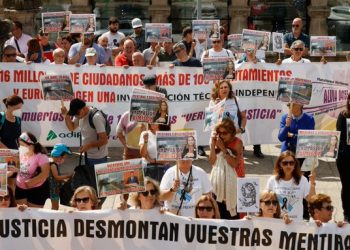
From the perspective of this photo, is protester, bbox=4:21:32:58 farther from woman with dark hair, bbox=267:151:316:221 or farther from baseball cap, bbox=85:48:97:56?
woman with dark hair, bbox=267:151:316:221

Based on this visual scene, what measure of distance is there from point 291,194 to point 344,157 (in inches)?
65.7

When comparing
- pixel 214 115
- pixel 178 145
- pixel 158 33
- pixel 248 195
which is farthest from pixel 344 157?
pixel 158 33

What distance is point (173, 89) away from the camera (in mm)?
16984

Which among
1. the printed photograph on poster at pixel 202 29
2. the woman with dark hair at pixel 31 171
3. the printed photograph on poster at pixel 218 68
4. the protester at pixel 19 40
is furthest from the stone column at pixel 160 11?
the woman with dark hair at pixel 31 171

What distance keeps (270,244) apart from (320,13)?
12.9 metres

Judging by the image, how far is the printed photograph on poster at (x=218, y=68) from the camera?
53.0 feet

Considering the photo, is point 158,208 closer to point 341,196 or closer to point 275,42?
point 341,196

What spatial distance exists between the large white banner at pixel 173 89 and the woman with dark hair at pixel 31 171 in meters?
3.65

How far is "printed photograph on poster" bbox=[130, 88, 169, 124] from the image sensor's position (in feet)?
44.1

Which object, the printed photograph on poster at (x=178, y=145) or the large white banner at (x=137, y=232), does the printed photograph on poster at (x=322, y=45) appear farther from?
the large white banner at (x=137, y=232)

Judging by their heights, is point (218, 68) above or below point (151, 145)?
above

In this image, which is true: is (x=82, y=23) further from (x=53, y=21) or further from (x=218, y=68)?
(x=218, y=68)

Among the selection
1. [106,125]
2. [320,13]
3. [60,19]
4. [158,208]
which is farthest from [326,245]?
[320,13]

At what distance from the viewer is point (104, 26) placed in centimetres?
2377
